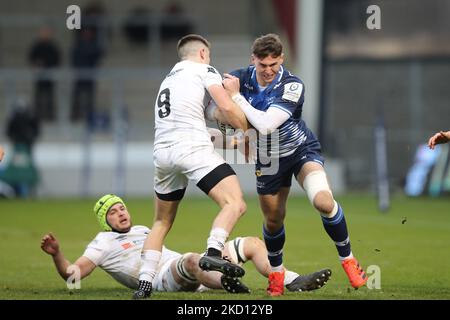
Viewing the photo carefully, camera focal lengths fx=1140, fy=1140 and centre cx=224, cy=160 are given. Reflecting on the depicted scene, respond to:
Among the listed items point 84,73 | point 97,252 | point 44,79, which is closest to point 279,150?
point 97,252

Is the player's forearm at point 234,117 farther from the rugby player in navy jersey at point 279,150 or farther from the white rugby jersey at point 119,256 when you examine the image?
the white rugby jersey at point 119,256

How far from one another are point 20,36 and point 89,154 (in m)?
6.16

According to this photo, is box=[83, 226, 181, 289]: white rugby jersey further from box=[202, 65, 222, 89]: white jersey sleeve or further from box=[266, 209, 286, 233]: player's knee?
box=[202, 65, 222, 89]: white jersey sleeve

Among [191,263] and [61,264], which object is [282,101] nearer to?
[191,263]

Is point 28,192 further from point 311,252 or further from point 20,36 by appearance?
point 311,252

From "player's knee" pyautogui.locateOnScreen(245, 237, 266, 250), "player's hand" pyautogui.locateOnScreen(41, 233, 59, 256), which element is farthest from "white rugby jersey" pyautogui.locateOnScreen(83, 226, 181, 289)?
"player's knee" pyautogui.locateOnScreen(245, 237, 266, 250)

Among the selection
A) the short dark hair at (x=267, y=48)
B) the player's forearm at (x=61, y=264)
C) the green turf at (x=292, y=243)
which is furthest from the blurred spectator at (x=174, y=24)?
the player's forearm at (x=61, y=264)

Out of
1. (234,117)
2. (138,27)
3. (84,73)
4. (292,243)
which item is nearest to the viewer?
(234,117)

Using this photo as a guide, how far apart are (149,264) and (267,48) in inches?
84.3

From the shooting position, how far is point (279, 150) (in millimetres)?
10281

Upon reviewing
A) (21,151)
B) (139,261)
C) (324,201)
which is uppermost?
Result: (324,201)

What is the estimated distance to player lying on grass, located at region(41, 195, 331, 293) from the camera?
1004 centimetres

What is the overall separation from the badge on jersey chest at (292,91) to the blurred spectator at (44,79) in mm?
18376

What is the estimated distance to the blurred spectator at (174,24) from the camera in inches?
1191
